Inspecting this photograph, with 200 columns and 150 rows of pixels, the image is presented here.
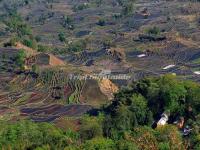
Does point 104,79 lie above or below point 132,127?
below

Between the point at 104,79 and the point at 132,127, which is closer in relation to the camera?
the point at 132,127

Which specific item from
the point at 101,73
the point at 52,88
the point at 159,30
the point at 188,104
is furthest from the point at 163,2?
the point at 188,104

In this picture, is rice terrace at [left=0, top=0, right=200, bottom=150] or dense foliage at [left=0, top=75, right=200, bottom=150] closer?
dense foliage at [left=0, top=75, right=200, bottom=150]

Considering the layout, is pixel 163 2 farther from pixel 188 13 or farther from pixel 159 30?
pixel 159 30

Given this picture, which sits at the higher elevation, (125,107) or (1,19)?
(125,107)

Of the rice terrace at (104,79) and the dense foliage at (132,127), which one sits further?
the rice terrace at (104,79)

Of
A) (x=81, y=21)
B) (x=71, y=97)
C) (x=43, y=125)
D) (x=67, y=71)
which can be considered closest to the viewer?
(x=43, y=125)

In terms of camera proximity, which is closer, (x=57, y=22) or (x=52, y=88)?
(x=52, y=88)

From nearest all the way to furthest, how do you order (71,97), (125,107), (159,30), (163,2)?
1. (125,107)
2. (71,97)
3. (159,30)
4. (163,2)
